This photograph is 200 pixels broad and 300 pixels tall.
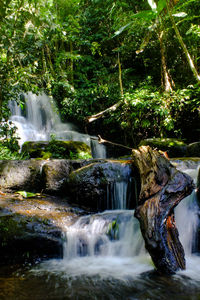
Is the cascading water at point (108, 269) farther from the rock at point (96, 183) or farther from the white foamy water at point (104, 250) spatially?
the rock at point (96, 183)

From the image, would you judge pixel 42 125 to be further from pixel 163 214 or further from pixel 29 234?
pixel 163 214

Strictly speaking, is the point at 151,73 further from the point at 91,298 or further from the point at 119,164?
the point at 91,298

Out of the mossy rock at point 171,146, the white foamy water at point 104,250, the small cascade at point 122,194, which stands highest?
the mossy rock at point 171,146

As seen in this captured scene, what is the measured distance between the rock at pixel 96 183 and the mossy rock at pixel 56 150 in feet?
8.50

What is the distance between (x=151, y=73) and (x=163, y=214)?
34.8 ft

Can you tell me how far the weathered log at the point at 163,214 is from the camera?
7.76 feet

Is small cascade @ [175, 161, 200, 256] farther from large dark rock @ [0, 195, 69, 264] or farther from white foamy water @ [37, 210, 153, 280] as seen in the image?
large dark rock @ [0, 195, 69, 264]

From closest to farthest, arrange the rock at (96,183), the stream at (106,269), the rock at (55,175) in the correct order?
the stream at (106,269), the rock at (96,183), the rock at (55,175)

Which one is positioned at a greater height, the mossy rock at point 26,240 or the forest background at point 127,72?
the forest background at point 127,72

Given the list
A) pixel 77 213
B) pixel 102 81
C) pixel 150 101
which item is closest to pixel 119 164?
pixel 77 213

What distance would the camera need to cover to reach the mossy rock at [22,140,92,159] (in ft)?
24.4

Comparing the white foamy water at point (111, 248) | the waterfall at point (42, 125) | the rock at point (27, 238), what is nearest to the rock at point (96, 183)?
the white foamy water at point (111, 248)

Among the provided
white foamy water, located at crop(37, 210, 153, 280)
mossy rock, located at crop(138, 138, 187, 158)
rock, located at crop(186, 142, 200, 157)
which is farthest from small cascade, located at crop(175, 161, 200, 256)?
mossy rock, located at crop(138, 138, 187, 158)

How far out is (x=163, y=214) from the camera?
2.60 m
